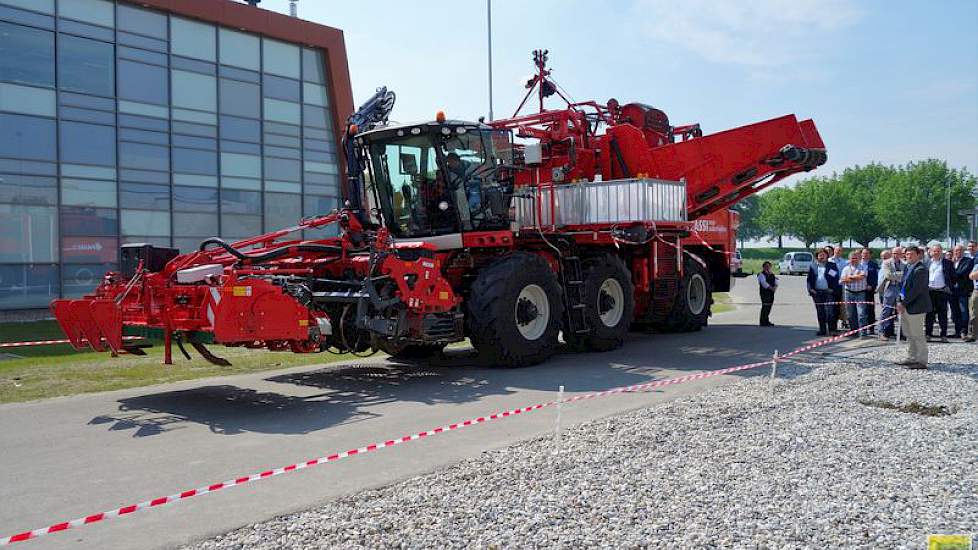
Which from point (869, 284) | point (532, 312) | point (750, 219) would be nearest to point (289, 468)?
point (532, 312)

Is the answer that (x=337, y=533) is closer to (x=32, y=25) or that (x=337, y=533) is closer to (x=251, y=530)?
(x=251, y=530)

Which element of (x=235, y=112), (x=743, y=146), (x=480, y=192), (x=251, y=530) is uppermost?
(x=235, y=112)

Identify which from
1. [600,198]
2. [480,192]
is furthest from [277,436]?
[600,198]

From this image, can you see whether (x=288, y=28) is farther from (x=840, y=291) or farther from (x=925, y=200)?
(x=925, y=200)

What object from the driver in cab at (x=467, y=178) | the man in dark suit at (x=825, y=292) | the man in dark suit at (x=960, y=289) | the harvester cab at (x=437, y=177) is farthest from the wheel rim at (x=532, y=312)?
the man in dark suit at (x=960, y=289)

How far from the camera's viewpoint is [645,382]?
Answer: 10094 millimetres

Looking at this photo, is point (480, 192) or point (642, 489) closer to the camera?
point (642, 489)

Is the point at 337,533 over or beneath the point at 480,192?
beneath

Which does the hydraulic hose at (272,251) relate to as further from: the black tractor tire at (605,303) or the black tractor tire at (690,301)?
the black tractor tire at (690,301)

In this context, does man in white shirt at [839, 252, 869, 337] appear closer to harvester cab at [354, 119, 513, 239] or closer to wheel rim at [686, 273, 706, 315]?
wheel rim at [686, 273, 706, 315]

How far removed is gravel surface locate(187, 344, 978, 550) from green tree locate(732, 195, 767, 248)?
11919 cm

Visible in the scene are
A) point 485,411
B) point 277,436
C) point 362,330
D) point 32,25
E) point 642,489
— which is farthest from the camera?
point 32,25

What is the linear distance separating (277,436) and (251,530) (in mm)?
2602

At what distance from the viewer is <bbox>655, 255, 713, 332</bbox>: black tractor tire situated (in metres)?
16.1
